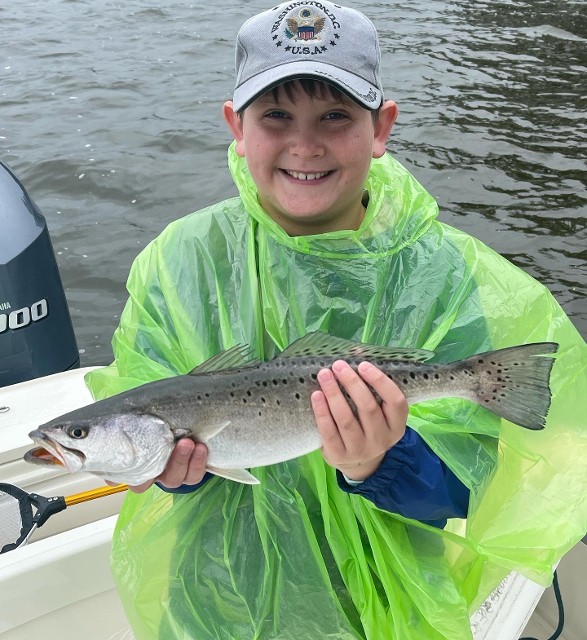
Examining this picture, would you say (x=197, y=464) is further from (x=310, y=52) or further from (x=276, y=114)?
(x=310, y=52)

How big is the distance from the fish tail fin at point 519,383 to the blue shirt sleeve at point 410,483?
262mm

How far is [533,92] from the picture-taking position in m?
10.7

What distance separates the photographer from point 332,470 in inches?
94.8

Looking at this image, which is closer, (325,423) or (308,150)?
(325,423)

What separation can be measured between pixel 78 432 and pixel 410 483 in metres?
0.94

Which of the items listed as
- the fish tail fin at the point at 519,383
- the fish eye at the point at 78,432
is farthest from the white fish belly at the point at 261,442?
the fish tail fin at the point at 519,383

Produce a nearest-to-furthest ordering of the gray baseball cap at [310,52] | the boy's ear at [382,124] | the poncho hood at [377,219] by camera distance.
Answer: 1. the gray baseball cap at [310,52]
2. the poncho hood at [377,219]
3. the boy's ear at [382,124]

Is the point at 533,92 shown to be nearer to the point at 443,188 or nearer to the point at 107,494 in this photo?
the point at 443,188

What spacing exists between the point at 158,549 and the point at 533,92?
992cm

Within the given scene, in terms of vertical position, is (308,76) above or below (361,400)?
above

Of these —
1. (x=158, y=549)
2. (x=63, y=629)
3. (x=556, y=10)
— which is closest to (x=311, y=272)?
(x=158, y=549)

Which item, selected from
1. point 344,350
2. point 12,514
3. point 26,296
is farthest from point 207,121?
point 344,350

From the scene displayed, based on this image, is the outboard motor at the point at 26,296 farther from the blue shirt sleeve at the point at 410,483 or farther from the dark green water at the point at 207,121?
the dark green water at the point at 207,121

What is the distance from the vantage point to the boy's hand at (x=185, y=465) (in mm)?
2111
